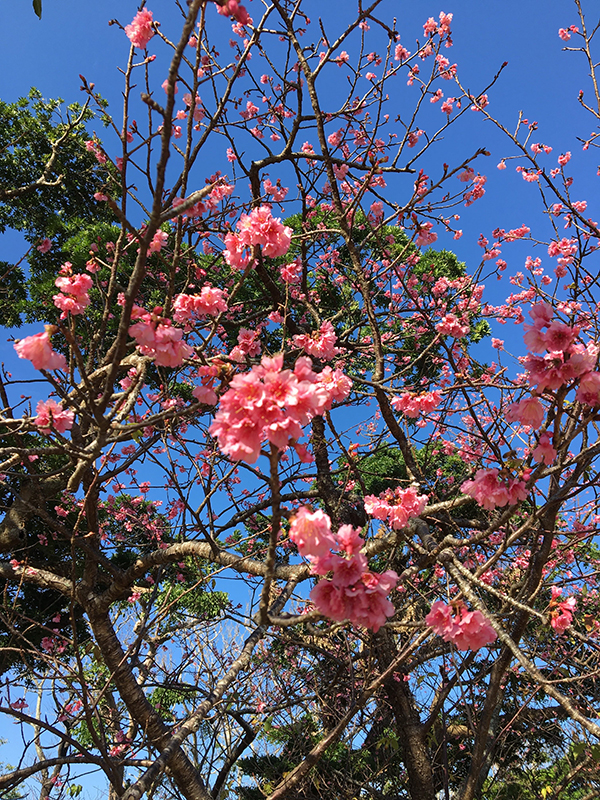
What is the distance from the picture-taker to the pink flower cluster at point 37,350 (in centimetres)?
167

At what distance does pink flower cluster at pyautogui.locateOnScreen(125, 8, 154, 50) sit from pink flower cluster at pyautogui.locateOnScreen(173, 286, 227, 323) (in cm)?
115

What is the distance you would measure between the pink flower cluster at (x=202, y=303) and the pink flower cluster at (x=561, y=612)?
2174mm

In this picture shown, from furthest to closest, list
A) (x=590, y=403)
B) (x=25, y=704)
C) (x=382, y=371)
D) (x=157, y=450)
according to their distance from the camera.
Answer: (x=25, y=704) < (x=157, y=450) < (x=382, y=371) < (x=590, y=403)

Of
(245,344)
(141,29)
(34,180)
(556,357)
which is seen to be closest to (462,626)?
(556,357)

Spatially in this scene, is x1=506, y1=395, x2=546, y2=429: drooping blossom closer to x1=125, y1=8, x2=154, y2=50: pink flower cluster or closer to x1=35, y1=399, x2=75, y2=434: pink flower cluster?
x1=35, y1=399, x2=75, y2=434: pink flower cluster

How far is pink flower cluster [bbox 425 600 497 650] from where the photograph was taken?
Answer: 1.51 meters

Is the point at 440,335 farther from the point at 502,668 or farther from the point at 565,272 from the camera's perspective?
the point at 565,272

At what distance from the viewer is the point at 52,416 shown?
7.13 ft

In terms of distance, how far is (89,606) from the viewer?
2996 millimetres

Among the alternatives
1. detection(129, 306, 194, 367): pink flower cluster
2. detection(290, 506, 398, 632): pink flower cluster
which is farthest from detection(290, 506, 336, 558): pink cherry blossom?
detection(129, 306, 194, 367): pink flower cluster

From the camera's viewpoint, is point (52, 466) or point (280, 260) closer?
point (52, 466)

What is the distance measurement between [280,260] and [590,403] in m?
7.95

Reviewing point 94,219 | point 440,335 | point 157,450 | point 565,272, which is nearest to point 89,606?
point 157,450

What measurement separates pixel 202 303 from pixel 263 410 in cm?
121
